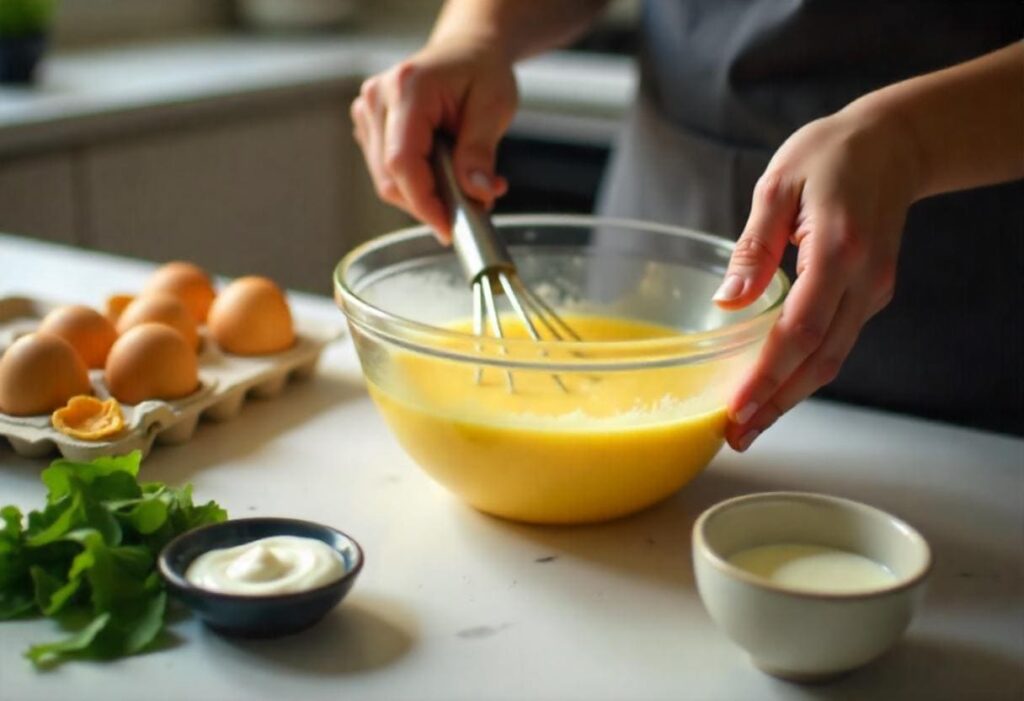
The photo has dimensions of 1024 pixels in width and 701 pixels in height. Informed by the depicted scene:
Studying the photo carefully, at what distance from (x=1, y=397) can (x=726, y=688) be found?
21.4 inches

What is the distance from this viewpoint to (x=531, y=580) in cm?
76

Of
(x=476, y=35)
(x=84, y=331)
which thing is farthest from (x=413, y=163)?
(x=84, y=331)

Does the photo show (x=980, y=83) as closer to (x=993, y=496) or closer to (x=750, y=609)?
(x=993, y=496)

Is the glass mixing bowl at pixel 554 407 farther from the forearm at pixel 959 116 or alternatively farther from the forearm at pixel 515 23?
the forearm at pixel 515 23

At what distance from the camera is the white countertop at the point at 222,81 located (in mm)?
1857

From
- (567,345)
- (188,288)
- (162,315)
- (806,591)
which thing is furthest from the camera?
(188,288)

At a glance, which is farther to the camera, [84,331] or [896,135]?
[84,331]

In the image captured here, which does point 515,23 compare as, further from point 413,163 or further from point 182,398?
point 182,398

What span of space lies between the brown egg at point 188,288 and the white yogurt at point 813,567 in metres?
0.58

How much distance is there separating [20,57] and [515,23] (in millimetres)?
1137

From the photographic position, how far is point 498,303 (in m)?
1.03

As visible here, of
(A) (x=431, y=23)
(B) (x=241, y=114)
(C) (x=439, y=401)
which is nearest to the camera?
(C) (x=439, y=401)

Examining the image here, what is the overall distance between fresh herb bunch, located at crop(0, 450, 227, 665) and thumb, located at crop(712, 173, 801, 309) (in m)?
0.34

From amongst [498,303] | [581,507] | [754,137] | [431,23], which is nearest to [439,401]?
[581,507]
